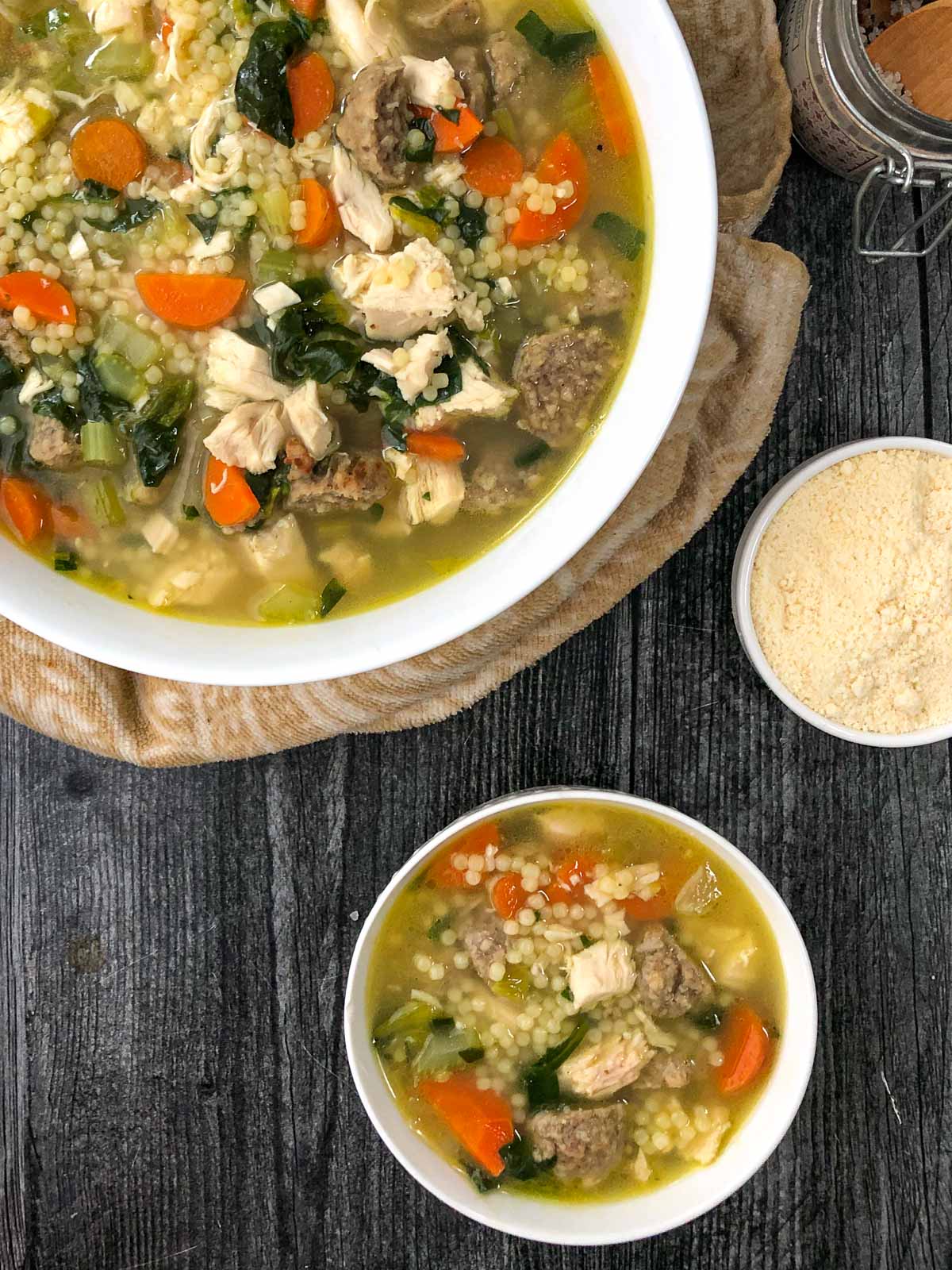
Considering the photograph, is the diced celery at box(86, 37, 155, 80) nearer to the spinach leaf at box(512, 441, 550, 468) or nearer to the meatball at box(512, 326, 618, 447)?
the meatball at box(512, 326, 618, 447)

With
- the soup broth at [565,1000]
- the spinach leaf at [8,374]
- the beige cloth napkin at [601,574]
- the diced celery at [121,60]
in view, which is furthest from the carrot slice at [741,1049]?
the diced celery at [121,60]

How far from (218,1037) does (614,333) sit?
210cm

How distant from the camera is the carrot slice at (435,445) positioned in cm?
219

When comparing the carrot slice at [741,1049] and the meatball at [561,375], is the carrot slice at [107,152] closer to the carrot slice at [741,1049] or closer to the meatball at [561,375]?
the meatball at [561,375]

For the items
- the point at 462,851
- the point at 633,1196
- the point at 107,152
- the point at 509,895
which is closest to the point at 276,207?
the point at 107,152

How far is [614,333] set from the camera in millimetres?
2225

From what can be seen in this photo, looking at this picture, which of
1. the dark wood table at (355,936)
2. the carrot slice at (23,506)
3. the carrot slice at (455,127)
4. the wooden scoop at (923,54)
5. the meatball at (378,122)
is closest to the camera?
the meatball at (378,122)

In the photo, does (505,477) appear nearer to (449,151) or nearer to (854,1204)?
(449,151)

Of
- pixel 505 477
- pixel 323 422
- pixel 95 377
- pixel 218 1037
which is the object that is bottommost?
pixel 218 1037

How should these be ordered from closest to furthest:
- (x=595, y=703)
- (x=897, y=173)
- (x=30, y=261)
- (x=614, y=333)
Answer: (x=30, y=261), (x=614, y=333), (x=897, y=173), (x=595, y=703)

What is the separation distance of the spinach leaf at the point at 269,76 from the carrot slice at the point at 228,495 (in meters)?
0.67

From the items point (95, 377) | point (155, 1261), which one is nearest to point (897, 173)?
point (95, 377)

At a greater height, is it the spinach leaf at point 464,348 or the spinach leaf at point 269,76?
the spinach leaf at point 269,76

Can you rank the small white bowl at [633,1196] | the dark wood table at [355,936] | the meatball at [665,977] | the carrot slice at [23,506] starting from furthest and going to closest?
1. the dark wood table at [355,936]
2. the meatball at [665,977]
3. the small white bowl at [633,1196]
4. the carrot slice at [23,506]
